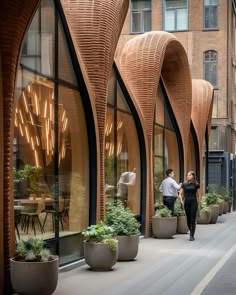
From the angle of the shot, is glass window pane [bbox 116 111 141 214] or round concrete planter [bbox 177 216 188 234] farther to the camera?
round concrete planter [bbox 177 216 188 234]

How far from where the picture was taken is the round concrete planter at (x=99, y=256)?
11422mm

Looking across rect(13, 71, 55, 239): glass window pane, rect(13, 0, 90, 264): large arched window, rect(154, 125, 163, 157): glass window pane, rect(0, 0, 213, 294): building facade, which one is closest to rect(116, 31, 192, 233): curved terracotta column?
rect(0, 0, 213, 294): building facade

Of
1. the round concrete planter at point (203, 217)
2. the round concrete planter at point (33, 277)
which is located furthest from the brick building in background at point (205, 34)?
the round concrete planter at point (33, 277)

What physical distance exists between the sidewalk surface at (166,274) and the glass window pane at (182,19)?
26011mm

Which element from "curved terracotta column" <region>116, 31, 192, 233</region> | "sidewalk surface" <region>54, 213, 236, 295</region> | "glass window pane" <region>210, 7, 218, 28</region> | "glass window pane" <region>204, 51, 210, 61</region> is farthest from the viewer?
"glass window pane" <region>210, 7, 218, 28</region>

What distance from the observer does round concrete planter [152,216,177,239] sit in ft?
58.1

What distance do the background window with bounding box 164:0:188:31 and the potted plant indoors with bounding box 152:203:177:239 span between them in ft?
79.5

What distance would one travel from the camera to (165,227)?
17.7 metres

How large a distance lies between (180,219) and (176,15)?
78.8ft

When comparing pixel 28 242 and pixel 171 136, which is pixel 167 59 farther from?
pixel 28 242

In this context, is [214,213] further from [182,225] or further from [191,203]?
[191,203]

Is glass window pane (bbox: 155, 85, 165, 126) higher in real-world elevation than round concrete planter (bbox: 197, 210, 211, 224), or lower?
higher

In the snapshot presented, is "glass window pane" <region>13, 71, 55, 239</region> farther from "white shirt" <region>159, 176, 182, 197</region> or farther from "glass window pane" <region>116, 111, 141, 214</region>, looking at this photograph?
"white shirt" <region>159, 176, 182, 197</region>

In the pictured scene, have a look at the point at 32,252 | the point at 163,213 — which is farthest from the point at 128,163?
the point at 32,252
